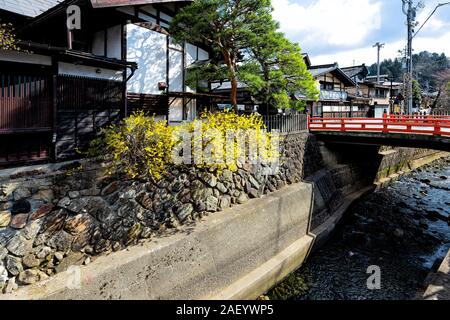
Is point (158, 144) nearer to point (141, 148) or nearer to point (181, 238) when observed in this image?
point (141, 148)

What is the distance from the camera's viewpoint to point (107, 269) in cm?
683

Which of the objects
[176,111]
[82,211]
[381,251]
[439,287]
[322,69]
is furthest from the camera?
[322,69]

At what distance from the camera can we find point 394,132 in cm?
1561

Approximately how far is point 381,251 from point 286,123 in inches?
325

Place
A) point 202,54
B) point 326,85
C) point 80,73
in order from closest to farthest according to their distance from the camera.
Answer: point 80,73
point 202,54
point 326,85

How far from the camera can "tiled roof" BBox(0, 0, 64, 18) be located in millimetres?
11446

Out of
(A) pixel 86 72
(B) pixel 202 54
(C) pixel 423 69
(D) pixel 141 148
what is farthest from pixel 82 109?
(C) pixel 423 69

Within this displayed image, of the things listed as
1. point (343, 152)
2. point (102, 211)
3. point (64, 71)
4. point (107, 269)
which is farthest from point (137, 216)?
point (343, 152)

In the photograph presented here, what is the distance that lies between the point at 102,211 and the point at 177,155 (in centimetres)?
322

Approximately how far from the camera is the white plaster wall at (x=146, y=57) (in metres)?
13.9

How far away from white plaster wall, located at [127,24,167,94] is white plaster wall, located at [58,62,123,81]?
5.05 feet

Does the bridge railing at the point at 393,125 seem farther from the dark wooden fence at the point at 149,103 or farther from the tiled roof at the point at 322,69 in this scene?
the tiled roof at the point at 322,69

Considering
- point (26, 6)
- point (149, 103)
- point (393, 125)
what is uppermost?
point (26, 6)

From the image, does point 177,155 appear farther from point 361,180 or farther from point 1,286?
point 361,180
